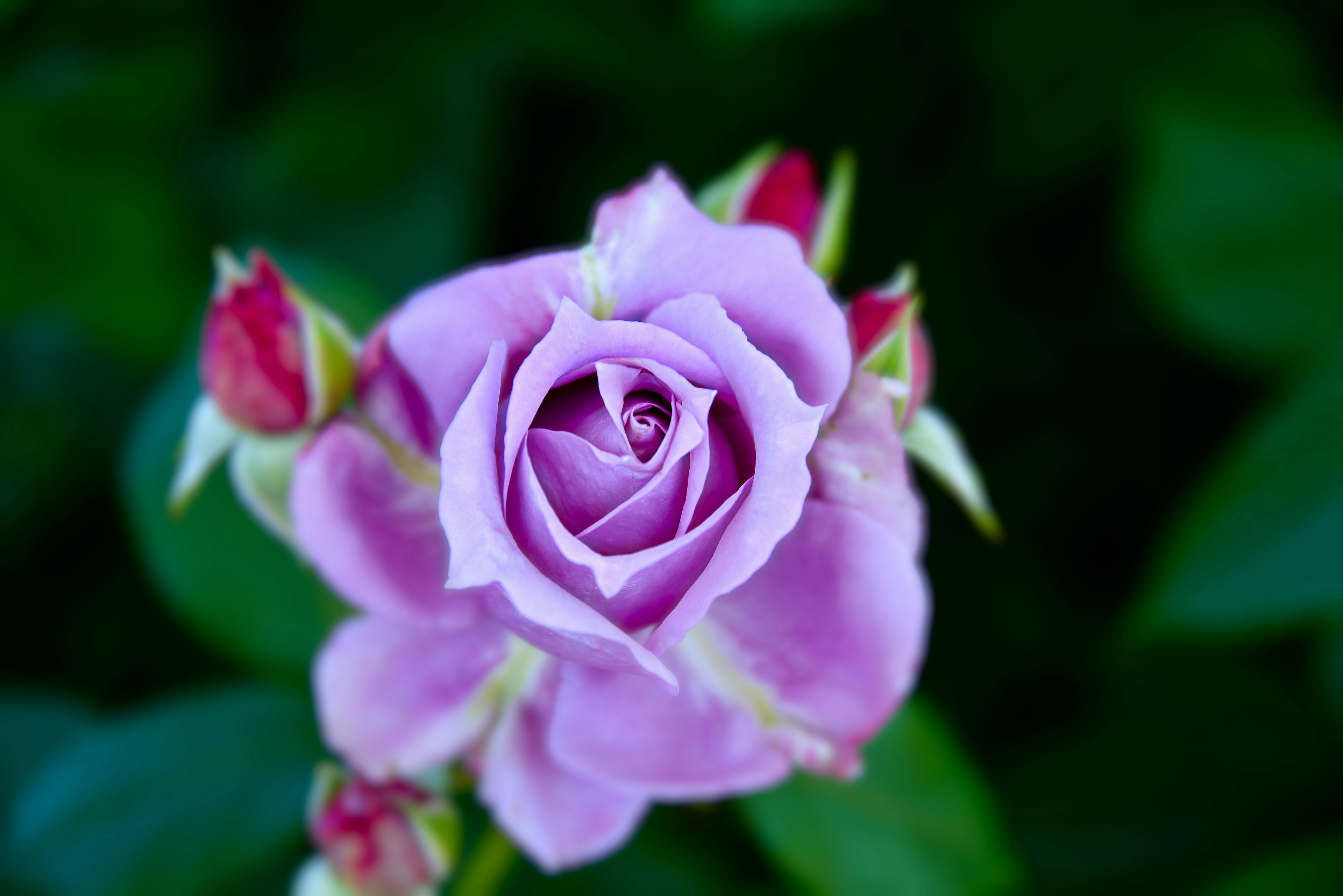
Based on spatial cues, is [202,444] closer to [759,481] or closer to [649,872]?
[759,481]

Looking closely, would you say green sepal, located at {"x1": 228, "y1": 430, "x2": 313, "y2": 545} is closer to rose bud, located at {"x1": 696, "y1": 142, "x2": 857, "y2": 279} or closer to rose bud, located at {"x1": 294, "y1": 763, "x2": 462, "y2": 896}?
rose bud, located at {"x1": 294, "y1": 763, "x2": 462, "y2": 896}

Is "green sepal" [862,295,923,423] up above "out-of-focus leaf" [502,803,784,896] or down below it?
above

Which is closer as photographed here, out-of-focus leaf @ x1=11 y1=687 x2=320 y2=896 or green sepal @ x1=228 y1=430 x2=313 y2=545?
green sepal @ x1=228 y1=430 x2=313 y2=545

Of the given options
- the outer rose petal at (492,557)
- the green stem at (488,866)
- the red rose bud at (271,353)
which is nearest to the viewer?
the outer rose petal at (492,557)

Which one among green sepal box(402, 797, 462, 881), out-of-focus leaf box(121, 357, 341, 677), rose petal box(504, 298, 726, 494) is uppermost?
rose petal box(504, 298, 726, 494)

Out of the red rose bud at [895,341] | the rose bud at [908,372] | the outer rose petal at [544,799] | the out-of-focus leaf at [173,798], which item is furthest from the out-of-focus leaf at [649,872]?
the red rose bud at [895,341]

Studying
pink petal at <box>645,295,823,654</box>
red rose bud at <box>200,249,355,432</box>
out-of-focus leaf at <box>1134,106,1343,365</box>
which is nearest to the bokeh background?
out-of-focus leaf at <box>1134,106,1343,365</box>

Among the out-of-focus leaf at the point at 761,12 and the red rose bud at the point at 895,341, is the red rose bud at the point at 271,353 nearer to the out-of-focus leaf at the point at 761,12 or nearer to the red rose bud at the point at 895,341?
the red rose bud at the point at 895,341

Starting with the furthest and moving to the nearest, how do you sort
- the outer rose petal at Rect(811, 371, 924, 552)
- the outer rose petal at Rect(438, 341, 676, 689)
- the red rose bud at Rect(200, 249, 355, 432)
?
the red rose bud at Rect(200, 249, 355, 432)
the outer rose petal at Rect(811, 371, 924, 552)
the outer rose petal at Rect(438, 341, 676, 689)
